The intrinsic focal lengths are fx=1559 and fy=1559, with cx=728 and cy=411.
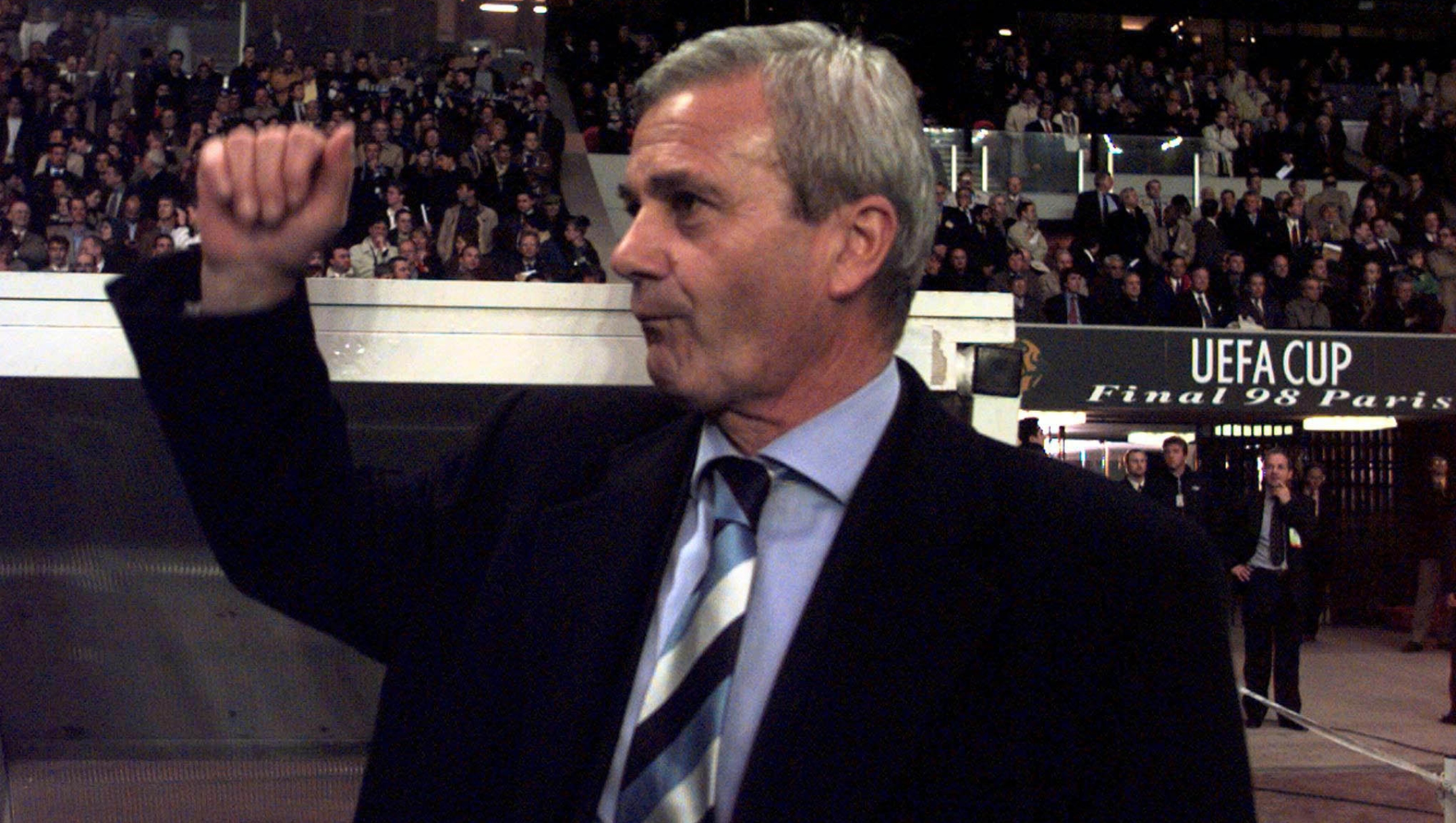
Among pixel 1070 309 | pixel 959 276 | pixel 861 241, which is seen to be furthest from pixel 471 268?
pixel 861 241

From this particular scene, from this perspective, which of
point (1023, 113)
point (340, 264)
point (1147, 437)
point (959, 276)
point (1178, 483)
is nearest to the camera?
point (1178, 483)

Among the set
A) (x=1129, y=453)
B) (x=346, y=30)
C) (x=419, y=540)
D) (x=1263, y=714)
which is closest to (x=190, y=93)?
(x=346, y=30)

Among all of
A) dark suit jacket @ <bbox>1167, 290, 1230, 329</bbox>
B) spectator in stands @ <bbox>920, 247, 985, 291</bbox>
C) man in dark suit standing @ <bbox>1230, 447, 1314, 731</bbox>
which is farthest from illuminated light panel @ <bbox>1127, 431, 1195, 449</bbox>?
man in dark suit standing @ <bbox>1230, 447, 1314, 731</bbox>

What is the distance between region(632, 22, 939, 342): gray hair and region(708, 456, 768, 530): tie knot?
23cm

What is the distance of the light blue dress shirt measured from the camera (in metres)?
1.40

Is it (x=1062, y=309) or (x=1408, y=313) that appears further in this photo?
(x=1408, y=313)

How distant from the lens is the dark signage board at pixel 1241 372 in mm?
13383

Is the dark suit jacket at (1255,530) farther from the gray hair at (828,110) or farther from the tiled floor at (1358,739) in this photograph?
the gray hair at (828,110)

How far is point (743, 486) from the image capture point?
150cm

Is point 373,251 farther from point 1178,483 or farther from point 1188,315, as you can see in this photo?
point 1188,315

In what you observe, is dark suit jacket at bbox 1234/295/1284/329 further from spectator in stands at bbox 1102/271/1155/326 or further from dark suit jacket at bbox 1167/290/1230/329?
spectator in stands at bbox 1102/271/1155/326

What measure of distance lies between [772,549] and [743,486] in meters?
0.07

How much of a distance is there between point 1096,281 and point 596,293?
1229cm

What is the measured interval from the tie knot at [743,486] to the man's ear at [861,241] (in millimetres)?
187
